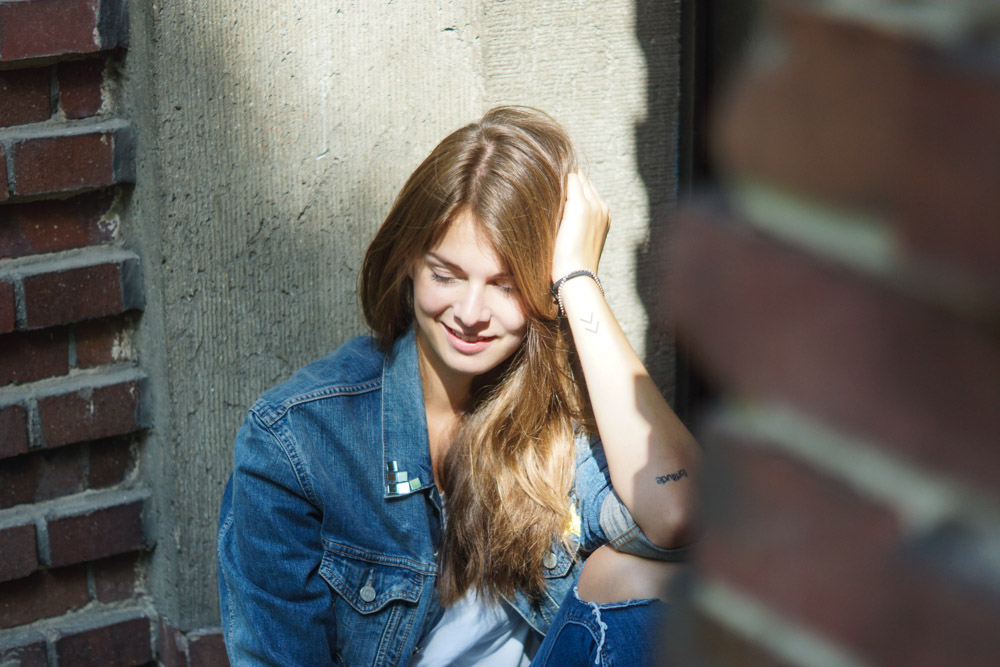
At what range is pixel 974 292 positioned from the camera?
0.44 meters

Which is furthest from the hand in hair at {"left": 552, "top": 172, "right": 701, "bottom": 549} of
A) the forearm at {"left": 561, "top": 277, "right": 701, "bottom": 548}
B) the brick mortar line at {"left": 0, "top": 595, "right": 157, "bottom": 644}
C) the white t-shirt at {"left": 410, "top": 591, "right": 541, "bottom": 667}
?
the brick mortar line at {"left": 0, "top": 595, "right": 157, "bottom": 644}

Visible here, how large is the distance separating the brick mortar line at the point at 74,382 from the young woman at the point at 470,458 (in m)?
0.36

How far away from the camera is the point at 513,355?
199cm

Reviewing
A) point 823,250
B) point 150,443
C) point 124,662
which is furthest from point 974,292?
point 124,662

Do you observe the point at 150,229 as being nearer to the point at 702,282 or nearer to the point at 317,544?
the point at 317,544

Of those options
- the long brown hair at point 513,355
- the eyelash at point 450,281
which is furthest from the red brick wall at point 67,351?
the eyelash at point 450,281

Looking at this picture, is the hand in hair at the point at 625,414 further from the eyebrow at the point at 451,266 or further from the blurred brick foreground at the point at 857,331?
the blurred brick foreground at the point at 857,331

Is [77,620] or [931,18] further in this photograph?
[77,620]

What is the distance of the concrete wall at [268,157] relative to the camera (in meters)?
1.90

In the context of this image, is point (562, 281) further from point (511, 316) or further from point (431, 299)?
point (431, 299)

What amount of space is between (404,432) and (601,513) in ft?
1.31

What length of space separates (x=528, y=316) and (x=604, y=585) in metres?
0.51

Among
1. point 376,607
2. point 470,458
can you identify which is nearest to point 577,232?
point 470,458

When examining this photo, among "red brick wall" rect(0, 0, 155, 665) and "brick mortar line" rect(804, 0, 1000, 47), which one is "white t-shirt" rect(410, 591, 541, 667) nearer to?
"red brick wall" rect(0, 0, 155, 665)
